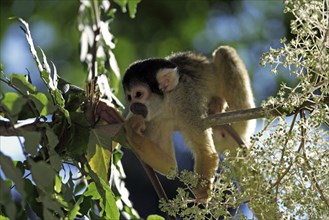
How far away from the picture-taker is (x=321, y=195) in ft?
7.43

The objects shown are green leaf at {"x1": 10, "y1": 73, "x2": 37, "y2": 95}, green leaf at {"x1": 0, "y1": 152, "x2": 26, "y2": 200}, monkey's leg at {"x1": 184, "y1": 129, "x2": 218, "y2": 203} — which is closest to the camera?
green leaf at {"x1": 0, "y1": 152, "x2": 26, "y2": 200}

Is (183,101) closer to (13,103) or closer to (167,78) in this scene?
(167,78)

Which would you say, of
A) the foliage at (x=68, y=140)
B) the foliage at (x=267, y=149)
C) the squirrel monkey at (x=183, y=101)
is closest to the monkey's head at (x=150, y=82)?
the squirrel monkey at (x=183, y=101)

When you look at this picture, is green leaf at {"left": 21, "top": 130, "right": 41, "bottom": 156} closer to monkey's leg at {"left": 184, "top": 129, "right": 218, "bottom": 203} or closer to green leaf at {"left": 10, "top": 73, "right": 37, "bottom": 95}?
green leaf at {"left": 10, "top": 73, "right": 37, "bottom": 95}

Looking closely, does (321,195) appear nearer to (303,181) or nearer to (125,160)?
(303,181)

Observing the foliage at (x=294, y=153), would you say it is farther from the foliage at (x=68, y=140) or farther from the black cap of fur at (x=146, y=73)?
the black cap of fur at (x=146, y=73)

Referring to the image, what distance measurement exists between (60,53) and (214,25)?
290 cm

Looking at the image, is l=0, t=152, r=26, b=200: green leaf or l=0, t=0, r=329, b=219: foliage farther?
l=0, t=0, r=329, b=219: foliage

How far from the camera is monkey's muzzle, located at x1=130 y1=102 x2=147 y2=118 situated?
409 cm

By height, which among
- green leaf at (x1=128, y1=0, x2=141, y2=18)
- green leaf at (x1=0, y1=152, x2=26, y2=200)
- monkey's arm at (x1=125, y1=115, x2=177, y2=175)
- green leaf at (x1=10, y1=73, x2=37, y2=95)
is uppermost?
monkey's arm at (x1=125, y1=115, x2=177, y2=175)

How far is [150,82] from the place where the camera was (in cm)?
429

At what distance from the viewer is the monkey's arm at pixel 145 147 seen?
3.77m

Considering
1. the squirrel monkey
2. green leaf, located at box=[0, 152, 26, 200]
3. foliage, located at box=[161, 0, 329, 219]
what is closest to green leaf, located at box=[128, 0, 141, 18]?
green leaf, located at box=[0, 152, 26, 200]

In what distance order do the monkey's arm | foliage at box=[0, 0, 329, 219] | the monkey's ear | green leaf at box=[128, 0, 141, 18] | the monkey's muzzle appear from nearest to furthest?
green leaf at box=[128, 0, 141, 18] → foliage at box=[0, 0, 329, 219] → the monkey's arm → the monkey's muzzle → the monkey's ear
